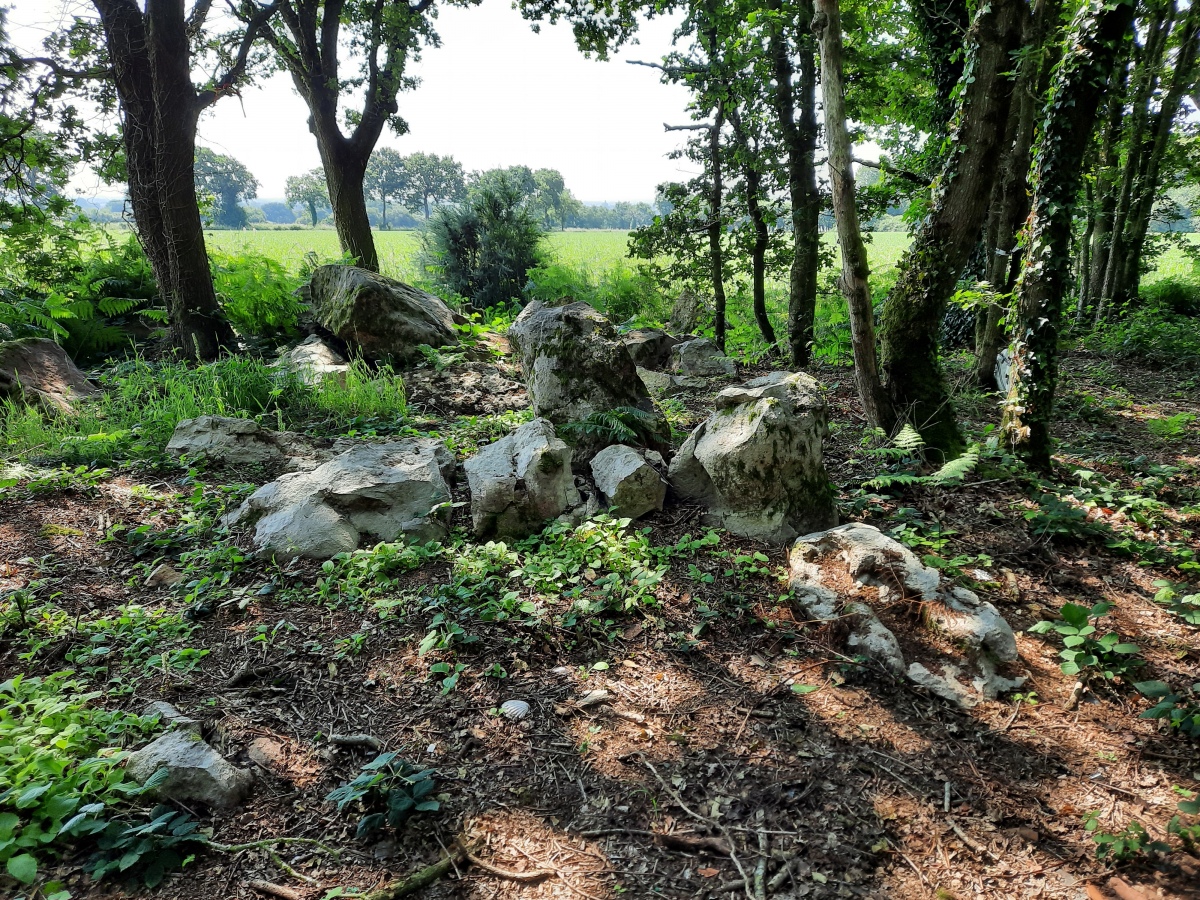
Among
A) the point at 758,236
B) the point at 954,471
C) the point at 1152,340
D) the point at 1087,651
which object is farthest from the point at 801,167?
the point at 1087,651

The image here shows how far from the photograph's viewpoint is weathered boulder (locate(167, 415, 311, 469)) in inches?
209

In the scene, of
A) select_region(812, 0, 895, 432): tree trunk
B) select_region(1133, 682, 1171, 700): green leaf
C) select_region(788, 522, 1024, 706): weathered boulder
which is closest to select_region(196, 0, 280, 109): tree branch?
select_region(812, 0, 895, 432): tree trunk

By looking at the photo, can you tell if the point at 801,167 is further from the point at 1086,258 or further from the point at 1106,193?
the point at 1086,258

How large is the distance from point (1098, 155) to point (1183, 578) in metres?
11.3

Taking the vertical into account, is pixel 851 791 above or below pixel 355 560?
below

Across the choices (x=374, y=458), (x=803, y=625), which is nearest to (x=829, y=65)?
(x=803, y=625)

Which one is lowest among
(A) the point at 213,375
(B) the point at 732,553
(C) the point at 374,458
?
(B) the point at 732,553

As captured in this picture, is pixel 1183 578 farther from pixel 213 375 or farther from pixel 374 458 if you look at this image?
pixel 213 375

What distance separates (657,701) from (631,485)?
1.76m

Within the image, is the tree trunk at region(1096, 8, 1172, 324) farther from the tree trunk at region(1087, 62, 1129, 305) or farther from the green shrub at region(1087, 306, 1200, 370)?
the green shrub at region(1087, 306, 1200, 370)

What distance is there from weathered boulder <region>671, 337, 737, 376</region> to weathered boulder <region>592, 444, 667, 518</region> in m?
4.63

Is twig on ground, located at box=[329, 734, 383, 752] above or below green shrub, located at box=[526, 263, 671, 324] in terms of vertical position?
below

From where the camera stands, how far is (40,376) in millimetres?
6438

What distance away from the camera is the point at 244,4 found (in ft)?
36.4
